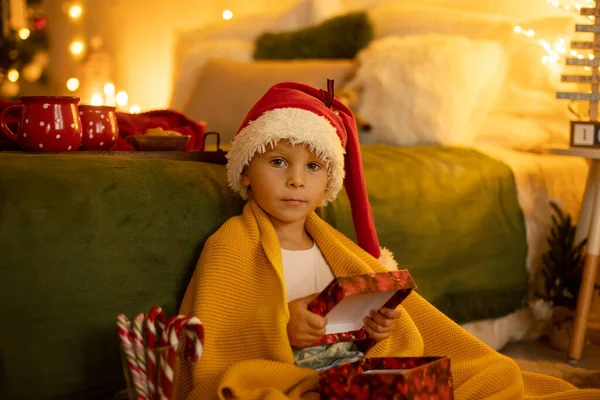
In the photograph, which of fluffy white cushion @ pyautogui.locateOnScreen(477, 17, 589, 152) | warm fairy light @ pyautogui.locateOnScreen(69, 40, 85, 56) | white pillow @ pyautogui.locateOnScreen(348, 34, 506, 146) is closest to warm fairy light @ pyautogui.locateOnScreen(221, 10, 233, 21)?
warm fairy light @ pyautogui.locateOnScreen(69, 40, 85, 56)

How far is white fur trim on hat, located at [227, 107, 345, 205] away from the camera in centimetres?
129

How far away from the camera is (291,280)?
1354 millimetres

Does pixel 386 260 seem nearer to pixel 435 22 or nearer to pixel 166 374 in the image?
pixel 166 374

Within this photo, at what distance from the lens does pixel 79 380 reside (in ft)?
3.92

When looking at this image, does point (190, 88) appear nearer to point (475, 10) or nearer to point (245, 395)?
point (475, 10)

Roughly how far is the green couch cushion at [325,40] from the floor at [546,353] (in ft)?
4.54

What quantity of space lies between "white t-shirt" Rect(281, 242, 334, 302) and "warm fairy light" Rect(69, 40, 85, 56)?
143 inches

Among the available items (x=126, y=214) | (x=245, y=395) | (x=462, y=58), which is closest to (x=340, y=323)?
(x=245, y=395)

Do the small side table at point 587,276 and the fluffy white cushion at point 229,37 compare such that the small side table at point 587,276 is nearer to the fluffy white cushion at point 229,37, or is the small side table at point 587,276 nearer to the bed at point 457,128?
the bed at point 457,128

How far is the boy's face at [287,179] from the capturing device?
1.32 m

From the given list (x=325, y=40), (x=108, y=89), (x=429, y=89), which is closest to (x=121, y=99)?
(x=108, y=89)

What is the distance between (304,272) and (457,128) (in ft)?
3.85

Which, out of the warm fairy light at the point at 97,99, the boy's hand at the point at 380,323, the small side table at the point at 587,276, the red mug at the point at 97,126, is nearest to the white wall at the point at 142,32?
the warm fairy light at the point at 97,99

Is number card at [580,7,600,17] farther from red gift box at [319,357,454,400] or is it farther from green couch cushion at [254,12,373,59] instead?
red gift box at [319,357,454,400]
